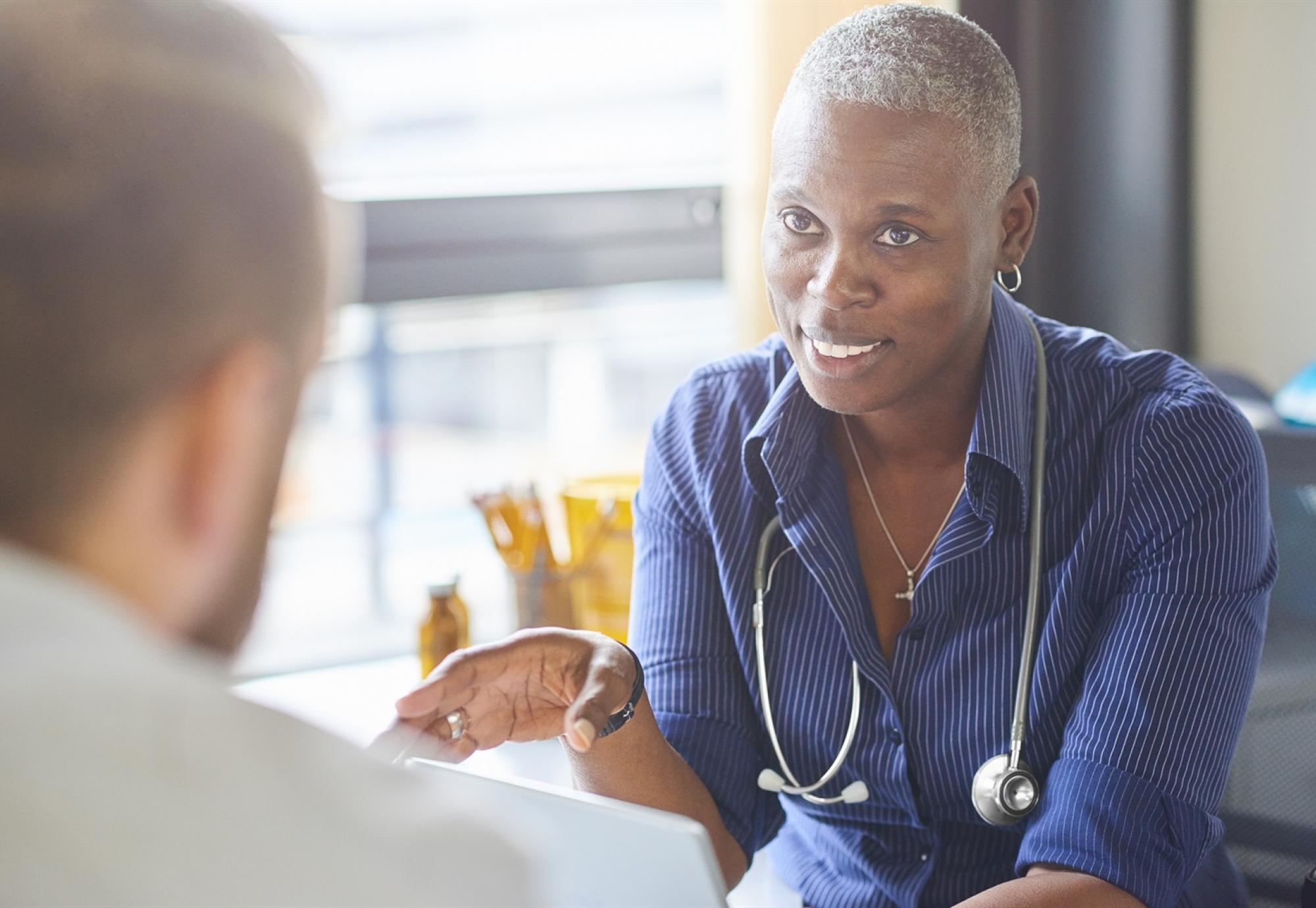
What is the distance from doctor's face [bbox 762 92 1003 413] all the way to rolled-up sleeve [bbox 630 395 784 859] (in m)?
0.22

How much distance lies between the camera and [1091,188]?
284 cm

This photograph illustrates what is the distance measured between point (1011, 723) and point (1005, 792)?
0.26 ft

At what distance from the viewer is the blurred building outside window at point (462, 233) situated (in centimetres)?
258

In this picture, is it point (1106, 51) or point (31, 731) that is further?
point (1106, 51)

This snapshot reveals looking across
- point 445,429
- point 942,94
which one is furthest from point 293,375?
point 445,429

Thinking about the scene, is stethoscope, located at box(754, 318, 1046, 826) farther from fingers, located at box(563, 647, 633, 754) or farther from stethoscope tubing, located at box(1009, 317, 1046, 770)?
fingers, located at box(563, 647, 633, 754)

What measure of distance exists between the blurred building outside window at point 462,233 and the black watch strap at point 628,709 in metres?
0.75

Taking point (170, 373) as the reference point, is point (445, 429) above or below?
below

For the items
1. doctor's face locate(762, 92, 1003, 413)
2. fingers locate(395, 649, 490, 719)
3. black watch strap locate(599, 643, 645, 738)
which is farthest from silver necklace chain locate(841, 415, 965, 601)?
fingers locate(395, 649, 490, 719)

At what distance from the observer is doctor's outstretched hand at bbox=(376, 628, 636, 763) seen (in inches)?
44.4

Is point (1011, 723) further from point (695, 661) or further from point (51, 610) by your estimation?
point (51, 610)

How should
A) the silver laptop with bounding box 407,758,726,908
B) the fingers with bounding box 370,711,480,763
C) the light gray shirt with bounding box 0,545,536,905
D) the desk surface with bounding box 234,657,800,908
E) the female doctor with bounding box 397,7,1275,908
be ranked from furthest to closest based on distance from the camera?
1. the desk surface with bounding box 234,657,800,908
2. the female doctor with bounding box 397,7,1275,908
3. the fingers with bounding box 370,711,480,763
4. the silver laptop with bounding box 407,758,726,908
5. the light gray shirt with bounding box 0,545,536,905

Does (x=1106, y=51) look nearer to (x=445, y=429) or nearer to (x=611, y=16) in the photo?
(x=611, y=16)

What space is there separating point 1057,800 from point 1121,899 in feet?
0.32
